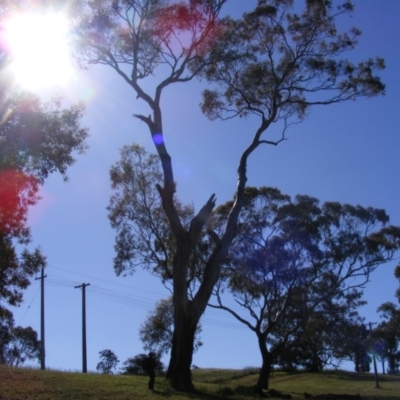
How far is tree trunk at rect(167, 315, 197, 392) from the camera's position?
20047mm

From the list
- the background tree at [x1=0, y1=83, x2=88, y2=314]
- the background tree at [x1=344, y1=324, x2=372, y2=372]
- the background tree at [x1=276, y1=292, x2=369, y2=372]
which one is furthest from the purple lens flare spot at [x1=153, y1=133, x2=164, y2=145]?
the background tree at [x1=344, y1=324, x2=372, y2=372]

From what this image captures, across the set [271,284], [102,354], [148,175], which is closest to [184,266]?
[148,175]

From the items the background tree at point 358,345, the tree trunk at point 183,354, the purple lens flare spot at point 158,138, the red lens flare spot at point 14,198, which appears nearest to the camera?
the red lens flare spot at point 14,198

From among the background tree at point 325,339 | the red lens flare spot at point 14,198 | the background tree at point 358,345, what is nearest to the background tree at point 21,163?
the red lens flare spot at point 14,198

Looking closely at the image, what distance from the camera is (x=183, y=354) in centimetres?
2012

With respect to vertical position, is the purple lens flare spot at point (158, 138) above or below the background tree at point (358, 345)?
above

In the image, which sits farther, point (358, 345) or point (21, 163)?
point (358, 345)

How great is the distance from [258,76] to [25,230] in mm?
12312

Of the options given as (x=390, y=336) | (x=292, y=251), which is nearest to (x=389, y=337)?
(x=390, y=336)

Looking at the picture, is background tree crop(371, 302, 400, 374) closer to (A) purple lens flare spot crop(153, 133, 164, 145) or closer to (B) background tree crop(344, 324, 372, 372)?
(B) background tree crop(344, 324, 372, 372)

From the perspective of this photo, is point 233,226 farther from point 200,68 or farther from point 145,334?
point 145,334

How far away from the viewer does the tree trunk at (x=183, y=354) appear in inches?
789

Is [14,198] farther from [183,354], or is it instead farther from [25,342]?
[25,342]

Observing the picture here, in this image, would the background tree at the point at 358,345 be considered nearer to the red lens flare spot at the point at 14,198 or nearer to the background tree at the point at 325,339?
the background tree at the point at 325,339
